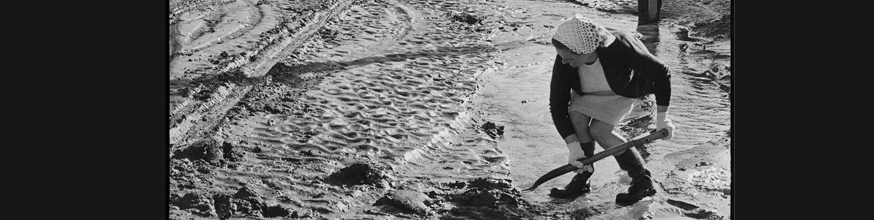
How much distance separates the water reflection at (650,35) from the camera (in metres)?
6.11

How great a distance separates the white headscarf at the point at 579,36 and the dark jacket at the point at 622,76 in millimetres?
109

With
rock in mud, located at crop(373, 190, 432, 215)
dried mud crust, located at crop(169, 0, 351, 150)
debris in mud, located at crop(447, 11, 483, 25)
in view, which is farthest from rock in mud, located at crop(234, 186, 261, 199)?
debris in mud, located at crop(447, 11, 483, 25)

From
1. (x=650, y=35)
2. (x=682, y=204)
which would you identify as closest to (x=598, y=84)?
(x=682, y=204)

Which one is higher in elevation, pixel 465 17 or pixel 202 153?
pixel 465 17

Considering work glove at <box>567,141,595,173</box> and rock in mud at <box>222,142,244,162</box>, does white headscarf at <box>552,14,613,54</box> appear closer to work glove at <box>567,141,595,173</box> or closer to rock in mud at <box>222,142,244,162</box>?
work glove at <box>567,141,595,173</box>

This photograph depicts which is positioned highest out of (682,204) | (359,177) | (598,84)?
(598,84)

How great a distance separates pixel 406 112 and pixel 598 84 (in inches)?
63.1

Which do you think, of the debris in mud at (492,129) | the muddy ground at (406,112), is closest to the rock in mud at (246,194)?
the muddy ground at (406,112)

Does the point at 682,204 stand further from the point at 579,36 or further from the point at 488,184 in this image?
the point at 579,36

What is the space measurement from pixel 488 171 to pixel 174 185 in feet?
4.57

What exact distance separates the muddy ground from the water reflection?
1 cm

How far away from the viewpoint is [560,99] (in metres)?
4.36

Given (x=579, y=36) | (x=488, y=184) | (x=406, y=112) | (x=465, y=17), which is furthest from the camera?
(x=465, y=17)

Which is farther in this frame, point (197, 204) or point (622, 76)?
point (197, 204)
